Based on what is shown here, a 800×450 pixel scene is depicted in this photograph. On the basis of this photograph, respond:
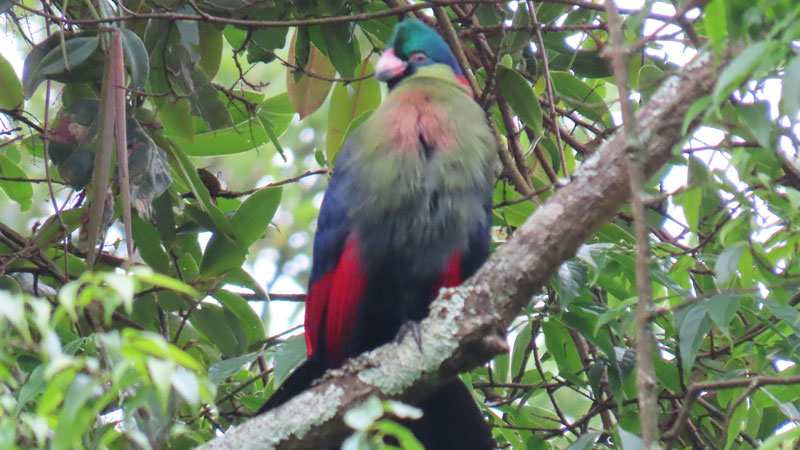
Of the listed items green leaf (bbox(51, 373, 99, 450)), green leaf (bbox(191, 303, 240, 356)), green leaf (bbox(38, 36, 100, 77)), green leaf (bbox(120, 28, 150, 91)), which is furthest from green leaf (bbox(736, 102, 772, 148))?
green leaf (bbox(191, 303, 240, 356))

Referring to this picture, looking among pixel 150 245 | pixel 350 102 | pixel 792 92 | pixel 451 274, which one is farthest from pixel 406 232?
pixel 792 92

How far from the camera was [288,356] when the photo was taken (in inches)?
109

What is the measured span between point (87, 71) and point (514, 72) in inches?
53.3

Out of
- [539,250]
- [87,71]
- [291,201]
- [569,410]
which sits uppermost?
[87,71]

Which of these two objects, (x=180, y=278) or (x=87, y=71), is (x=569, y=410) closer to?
(x=180, y=278)

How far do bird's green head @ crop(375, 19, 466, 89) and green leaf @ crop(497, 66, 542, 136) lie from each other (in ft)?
0.46

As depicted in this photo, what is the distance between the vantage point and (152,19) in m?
2.96

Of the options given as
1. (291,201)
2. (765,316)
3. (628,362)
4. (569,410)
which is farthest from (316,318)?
(291,201)

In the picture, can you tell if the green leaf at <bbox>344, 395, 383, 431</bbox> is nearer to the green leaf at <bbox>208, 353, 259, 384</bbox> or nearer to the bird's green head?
the green leaf at <bbox>208, 353, 259, 384</bbox>

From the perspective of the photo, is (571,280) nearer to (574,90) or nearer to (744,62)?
(574,90)

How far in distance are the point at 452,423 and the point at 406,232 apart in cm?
58

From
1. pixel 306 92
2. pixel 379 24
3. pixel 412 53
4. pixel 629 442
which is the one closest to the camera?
pixel 629 442

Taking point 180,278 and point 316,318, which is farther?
point 180,278

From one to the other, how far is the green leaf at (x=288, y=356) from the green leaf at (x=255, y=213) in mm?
416
